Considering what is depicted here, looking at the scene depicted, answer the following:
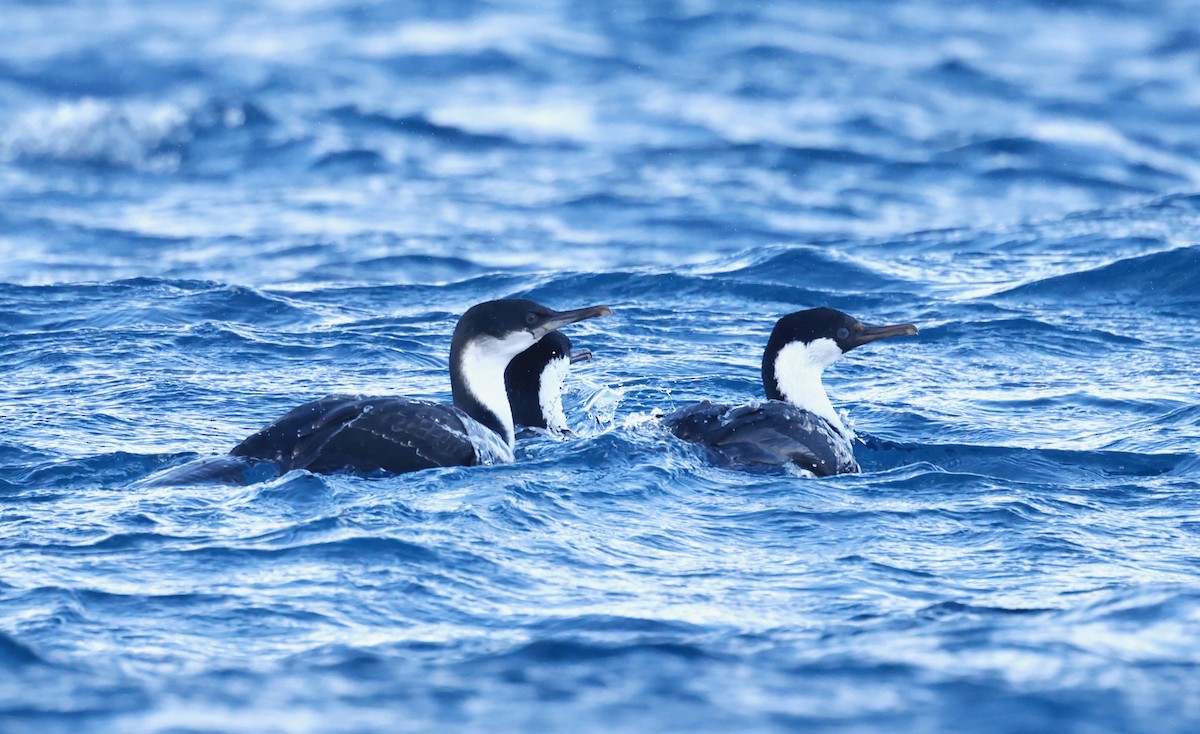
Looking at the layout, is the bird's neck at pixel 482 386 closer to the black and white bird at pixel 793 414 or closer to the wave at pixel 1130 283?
the black and white bird at pixel 793 414

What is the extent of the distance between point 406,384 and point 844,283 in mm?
4663

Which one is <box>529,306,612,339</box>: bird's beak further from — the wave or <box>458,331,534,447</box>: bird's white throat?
the wave

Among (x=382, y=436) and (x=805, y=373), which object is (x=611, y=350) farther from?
(x=382, y=436)

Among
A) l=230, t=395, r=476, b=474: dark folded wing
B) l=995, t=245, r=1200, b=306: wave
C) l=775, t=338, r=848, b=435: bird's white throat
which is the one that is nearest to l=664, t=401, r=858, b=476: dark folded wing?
l=775, t=338, r=848, b=435: bird's white throat

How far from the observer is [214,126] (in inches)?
861

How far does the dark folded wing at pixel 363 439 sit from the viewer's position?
8.52m

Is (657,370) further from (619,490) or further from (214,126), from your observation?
(214,126)

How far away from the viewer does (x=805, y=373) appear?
10102 millimetres

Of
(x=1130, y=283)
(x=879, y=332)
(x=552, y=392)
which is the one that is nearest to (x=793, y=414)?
(x=879, y=332)

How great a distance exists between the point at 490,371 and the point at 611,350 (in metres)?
2.94

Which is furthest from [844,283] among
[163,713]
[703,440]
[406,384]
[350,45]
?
[350,45]

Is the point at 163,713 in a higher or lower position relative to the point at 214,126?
lower

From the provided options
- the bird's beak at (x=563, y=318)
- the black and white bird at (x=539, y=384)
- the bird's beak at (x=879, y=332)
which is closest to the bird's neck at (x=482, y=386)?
the bird's beak at (x=563, y=318)

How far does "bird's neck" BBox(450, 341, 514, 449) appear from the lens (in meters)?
9.83
